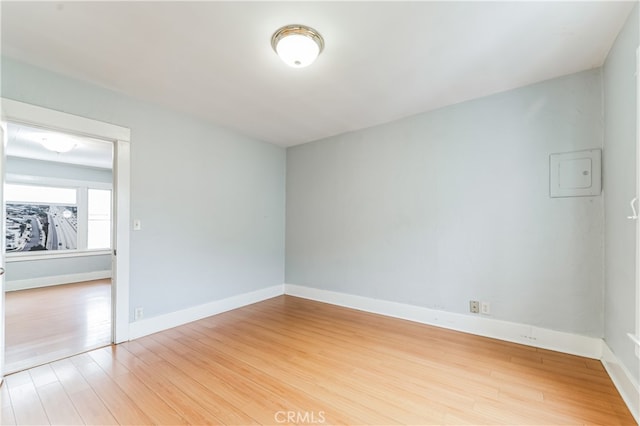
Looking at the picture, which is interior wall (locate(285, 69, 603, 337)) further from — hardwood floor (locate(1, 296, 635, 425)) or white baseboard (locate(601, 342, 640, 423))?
hardwood floor (locate(1, 296, 635, 425))

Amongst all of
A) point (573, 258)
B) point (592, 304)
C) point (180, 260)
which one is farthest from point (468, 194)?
point (180, 260)

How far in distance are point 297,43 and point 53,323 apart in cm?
439

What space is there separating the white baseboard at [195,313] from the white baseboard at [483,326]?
1.08m

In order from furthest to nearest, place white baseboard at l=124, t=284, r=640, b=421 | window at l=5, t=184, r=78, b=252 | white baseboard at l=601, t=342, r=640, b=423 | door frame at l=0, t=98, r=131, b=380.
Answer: window at l=5, t=184, r=78, b=252 → door frame at l=0, t=98, r=131, b=380 → white baseboard at l=124, t=284, r=640, b=421 → white baseboard at l=601, t=342, r=640, b=423

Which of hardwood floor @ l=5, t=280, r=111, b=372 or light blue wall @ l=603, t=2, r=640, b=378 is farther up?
light blue wall @ l=603, t=2, r=640, b=378

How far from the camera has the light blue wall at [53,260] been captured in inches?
208

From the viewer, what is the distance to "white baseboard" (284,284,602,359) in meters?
2.57

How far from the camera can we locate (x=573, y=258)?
8.53ft

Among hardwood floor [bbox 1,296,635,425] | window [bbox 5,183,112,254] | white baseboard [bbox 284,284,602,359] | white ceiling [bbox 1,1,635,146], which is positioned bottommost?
hardwood floor [bbox 1,296,635,425]

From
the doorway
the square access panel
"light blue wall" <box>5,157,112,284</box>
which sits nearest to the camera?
the square access panel

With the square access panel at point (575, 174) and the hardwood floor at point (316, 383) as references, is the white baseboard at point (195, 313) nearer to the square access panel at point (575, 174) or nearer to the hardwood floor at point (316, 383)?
the hardwood floor at point (316, 383)

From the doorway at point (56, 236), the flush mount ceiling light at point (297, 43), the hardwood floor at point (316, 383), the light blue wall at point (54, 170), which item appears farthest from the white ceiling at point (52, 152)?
the flush mount ceiling light at point (297, 43)

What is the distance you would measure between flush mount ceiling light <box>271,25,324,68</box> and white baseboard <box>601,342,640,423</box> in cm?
310

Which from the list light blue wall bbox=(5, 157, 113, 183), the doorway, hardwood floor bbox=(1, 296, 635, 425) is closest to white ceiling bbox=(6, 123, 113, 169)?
the doorway
